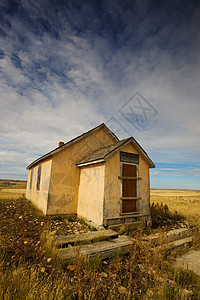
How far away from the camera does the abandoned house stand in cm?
692

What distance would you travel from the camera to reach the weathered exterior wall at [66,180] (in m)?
8.33

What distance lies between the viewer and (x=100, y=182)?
7.07 meters

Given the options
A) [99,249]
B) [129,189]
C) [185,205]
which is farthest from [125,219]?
[185,205]

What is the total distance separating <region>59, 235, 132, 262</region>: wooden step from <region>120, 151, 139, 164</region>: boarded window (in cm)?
363

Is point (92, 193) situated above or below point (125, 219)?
above

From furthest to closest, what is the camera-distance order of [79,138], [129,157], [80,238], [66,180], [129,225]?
[79,138] → [66,180] → [129,157] → [129,225] → [80,238]

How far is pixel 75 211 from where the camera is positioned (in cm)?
876

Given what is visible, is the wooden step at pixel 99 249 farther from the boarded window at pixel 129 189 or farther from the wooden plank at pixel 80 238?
the boarded window at pixel 129 189

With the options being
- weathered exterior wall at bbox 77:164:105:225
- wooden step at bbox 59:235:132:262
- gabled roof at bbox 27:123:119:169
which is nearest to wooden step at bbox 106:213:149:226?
weathered exterior wall at bbox 77:164:105:225

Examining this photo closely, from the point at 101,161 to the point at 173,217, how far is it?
6519mm

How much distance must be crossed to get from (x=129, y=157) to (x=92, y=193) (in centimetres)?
260

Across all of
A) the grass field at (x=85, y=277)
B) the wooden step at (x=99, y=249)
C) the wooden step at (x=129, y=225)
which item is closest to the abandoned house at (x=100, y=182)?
the wooden step at (x=129, y=225)

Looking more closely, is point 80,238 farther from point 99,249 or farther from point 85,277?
point 85,277

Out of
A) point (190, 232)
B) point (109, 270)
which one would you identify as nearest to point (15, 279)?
point (109, 270)
